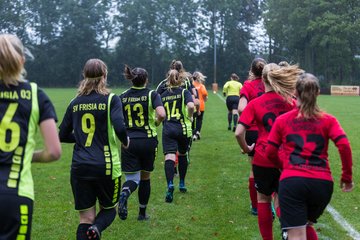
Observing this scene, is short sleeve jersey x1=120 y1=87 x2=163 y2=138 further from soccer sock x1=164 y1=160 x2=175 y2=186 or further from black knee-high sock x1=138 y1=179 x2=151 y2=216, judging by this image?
soccer sock x1=164 y1=160 x2=175 y2=186

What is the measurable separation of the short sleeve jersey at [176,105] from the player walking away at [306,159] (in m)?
3.76

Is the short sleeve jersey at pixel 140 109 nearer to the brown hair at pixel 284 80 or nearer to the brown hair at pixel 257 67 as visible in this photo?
the brown hair at pixel 257 67

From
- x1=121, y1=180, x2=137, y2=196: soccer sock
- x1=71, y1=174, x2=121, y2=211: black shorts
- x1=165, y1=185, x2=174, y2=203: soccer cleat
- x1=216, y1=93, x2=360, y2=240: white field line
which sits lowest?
x1=216, y1=93, x2=360, y2=240: white field line

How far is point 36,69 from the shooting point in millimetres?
63438

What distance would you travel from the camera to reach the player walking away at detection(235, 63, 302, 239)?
479 centimetres

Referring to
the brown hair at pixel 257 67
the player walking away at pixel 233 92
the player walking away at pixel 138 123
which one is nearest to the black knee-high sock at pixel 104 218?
the player walking away at pixel 138 123

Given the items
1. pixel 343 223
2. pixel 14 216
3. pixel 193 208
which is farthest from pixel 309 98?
pixel 193 208

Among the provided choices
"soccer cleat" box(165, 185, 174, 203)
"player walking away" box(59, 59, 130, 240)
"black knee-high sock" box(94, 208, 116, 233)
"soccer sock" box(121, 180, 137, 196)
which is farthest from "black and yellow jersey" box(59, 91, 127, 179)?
"soccer cleat" box(165, 185, 174, 203)

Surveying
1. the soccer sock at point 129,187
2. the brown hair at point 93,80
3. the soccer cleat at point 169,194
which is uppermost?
the brown hair at point 93,80

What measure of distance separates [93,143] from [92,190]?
0.44 meters

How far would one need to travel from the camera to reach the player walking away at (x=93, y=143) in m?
4.59

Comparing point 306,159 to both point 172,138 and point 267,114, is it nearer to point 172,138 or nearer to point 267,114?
point 267,114

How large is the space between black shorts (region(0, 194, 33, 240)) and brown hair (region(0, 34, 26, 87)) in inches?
26.4

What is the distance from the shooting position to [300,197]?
3.91 metres
